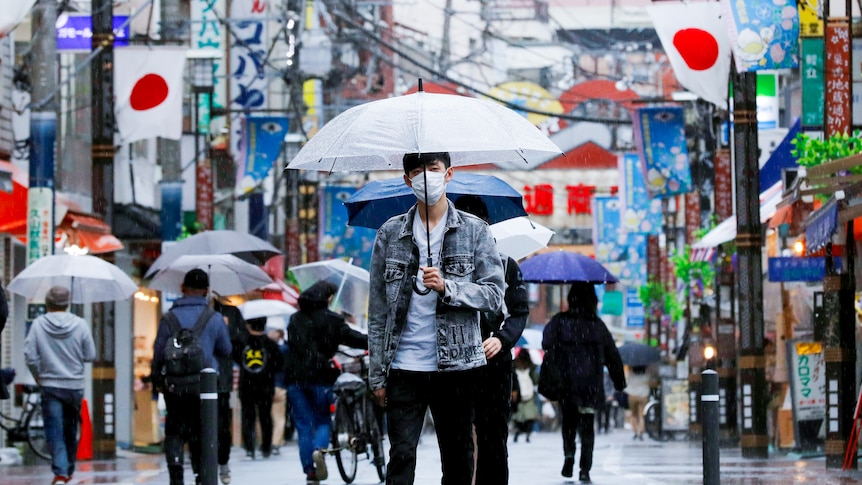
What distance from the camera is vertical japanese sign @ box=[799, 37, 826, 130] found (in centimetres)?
2128

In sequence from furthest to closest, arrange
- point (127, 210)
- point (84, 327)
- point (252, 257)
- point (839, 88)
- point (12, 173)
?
point (127, 210)
point (12, 173)
point (252, 257)
point (839, 88)
point (84, 327)

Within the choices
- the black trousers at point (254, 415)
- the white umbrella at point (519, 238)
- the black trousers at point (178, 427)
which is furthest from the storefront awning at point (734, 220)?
the black trousers at point (178, 427)

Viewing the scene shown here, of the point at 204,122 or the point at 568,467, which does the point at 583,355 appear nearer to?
the point at 568,467

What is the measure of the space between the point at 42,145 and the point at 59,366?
233 inches

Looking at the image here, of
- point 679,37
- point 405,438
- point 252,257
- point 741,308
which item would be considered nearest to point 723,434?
point 741,308

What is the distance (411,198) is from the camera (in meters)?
12.4

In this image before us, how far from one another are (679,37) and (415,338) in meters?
13.8

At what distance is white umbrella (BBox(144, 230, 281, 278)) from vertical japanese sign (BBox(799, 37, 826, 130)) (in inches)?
281

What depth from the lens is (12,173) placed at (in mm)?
22859

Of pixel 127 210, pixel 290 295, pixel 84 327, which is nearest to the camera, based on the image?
pixel 84 327

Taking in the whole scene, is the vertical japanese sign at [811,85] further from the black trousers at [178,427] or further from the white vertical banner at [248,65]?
the white vertical banner at [248,65]

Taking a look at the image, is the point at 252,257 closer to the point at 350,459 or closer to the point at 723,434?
the point at 350,459

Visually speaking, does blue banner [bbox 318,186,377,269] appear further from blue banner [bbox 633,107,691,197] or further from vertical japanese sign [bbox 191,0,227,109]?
blue banner [bbox 633,107,691,197]

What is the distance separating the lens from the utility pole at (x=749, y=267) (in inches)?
773
